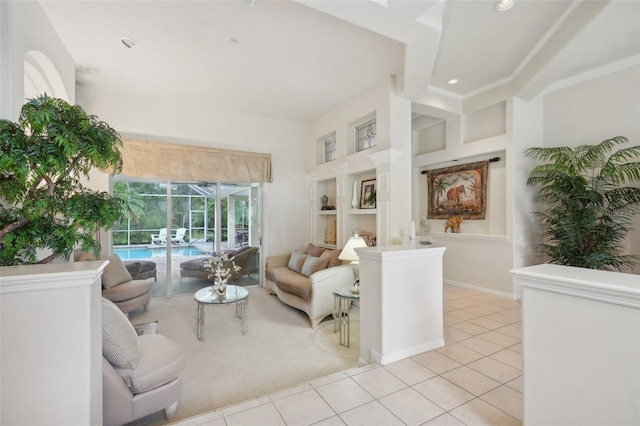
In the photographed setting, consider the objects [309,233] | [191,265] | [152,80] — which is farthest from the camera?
[309,233]

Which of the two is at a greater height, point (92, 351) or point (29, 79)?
point (29, 79)

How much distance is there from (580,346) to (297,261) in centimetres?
385

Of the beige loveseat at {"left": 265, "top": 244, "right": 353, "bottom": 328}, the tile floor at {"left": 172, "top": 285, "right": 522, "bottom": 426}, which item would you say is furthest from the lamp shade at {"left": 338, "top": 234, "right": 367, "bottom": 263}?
the tile floor at {"left": 172, "top": 285, "right": 522, "bottom": 426}

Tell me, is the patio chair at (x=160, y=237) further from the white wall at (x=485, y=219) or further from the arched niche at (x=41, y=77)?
the white wall at (x=485, y=219)

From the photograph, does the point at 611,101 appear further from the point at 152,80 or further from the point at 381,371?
the point at 152,80

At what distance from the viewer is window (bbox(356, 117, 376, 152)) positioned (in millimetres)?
4660

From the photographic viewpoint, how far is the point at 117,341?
179 cm

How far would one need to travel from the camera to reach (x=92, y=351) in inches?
55.9

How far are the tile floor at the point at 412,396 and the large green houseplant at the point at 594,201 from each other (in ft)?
6.34

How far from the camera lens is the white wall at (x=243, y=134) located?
4512 millimetres

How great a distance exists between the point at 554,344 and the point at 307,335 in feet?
8.53

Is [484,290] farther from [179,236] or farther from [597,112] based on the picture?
[179,236]

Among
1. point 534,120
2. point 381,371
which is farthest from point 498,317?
point 534,120

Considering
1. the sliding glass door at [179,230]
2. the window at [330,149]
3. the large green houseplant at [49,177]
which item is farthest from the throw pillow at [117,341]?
the window at [330,149]
